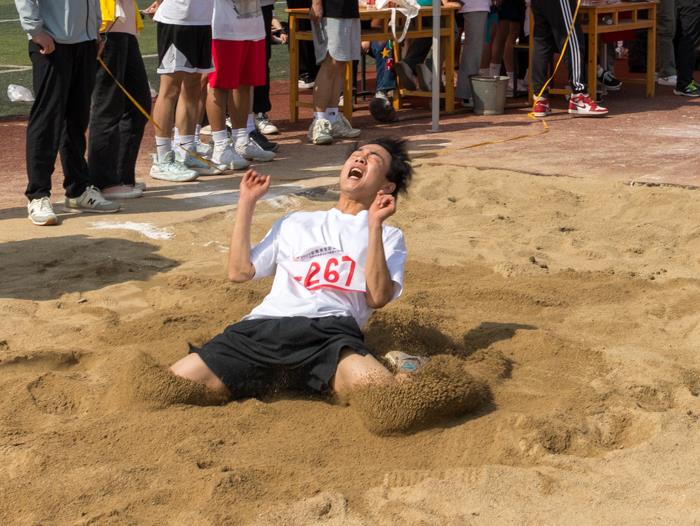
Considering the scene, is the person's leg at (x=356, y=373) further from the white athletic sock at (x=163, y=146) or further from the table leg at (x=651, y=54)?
the table leg at (x=651, y=54)

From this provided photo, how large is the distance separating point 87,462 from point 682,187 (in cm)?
471

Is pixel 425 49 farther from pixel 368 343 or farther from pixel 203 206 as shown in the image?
pixel 368 343

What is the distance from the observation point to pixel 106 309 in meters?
5.11

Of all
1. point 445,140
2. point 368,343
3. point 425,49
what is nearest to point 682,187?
point 445,140

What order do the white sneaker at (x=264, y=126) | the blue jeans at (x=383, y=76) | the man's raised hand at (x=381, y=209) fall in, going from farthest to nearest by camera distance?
the blue jeans at (x=383, y=76)
the white sneaker at (x=264, y=126)
the man's raised hand at (x=381, y=209)

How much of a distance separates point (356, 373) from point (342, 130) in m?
5.81

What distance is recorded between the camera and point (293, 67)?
402 inches

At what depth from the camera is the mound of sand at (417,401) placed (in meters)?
3.71

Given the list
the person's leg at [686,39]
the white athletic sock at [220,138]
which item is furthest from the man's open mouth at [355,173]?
the person's leg at [686,39]

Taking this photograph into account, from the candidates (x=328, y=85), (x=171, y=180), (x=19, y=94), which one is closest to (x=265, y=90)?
(x=328, y=85)

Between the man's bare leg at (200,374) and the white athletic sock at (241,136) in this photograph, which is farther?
the white athletic sock at (241,136)

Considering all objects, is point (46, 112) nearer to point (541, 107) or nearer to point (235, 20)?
point (235, 20)

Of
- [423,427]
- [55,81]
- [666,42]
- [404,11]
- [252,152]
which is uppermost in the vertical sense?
[404,11]

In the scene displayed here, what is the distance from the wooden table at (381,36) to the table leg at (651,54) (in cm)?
214
